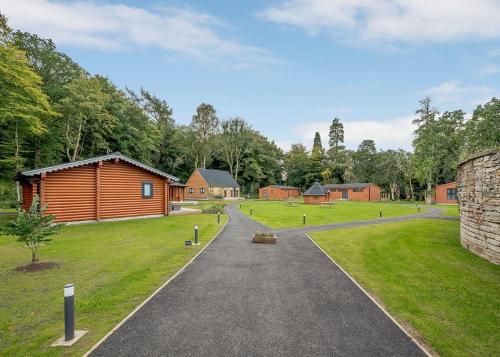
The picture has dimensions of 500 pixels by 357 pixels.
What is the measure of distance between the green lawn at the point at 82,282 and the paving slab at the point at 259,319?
0.67 metres

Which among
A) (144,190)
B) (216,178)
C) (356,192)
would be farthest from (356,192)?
(144,190)

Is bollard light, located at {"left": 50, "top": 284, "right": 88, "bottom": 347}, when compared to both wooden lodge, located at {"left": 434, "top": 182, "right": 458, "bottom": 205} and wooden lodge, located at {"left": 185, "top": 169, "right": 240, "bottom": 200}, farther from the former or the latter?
wooden lodge, located at {"left": 434, "top": 182, "right": 458, "bottom": 205}

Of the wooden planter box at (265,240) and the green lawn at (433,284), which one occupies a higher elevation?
the wooden planter box at (265,240)

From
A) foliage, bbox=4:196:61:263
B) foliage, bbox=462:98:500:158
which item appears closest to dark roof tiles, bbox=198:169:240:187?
foliage, bbox=462:98:500:158

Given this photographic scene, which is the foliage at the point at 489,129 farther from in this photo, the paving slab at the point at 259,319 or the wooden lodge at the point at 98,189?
the wooden lodge at the point at 98,189

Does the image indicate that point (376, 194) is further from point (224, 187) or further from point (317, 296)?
point (317, 296)

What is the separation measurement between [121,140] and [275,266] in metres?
40.3

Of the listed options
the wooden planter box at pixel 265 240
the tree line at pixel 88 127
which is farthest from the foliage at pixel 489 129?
the tree line at pixel 88 127

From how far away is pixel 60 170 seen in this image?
20.6m

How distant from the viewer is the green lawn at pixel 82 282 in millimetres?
5533

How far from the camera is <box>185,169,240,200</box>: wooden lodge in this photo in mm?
60531

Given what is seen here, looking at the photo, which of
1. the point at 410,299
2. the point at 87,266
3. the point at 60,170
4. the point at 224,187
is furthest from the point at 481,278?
the point at 224,187

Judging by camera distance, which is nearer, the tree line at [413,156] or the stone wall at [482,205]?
the stone wall at [482,205]

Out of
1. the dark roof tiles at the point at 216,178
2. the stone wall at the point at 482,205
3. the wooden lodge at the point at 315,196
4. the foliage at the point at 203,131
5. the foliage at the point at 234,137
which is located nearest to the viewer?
the stone wall at the point at 482,205
